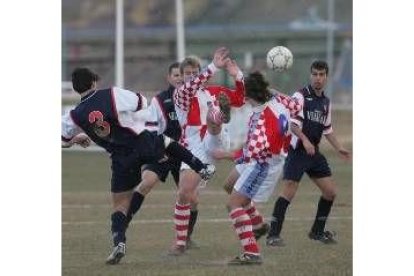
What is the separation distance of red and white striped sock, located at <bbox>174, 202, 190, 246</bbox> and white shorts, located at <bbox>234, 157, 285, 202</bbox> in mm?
897

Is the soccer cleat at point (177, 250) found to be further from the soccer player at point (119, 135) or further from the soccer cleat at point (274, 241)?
the soccer cleat at point (274, 241)

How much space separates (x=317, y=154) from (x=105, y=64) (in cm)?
3244

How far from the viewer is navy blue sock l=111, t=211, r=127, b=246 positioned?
37.6ft

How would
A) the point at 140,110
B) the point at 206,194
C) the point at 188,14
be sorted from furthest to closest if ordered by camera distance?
the point at 188,14, the point at 206,194, the point at 140,110

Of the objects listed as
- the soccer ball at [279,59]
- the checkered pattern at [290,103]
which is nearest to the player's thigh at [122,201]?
the checkered pattern at [290,103]

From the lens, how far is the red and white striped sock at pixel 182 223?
12406mm

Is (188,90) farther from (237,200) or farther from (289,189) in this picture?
(289,189)

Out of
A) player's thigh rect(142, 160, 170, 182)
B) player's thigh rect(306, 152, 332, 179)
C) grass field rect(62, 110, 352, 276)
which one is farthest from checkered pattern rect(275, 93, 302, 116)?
player's thigh rect(142, 160, 170, 182)

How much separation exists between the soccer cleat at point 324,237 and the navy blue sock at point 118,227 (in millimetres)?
2409

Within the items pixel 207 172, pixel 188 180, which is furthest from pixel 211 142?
→ pixel 207 172
